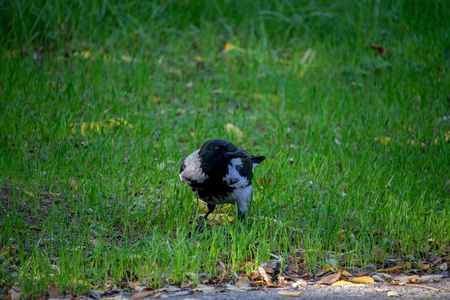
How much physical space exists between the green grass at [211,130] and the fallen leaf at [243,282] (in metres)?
0.12

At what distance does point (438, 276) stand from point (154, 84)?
481 cm

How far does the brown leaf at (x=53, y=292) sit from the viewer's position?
9.85 ft

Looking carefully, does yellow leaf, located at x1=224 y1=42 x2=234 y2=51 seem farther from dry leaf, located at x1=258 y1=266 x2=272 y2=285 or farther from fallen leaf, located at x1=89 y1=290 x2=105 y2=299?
fallen leaf, located at x1=89 y1=290 x2=105 y2=299

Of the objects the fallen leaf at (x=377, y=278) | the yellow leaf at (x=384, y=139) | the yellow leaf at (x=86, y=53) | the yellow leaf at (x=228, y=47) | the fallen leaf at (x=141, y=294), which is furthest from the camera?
the yellow leaf at (x=228, y=47)

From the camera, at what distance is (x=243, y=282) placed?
3352 millimetres

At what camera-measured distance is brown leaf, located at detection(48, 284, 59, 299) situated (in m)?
3.00

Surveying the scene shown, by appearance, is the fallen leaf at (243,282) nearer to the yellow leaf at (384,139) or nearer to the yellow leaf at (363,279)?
the yellow leaf at (363,279)

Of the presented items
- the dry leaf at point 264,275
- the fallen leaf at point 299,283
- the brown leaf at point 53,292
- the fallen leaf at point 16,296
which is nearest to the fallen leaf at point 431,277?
the fallen leaf at point 299,283

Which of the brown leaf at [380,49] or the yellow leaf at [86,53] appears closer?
the yellow leaf at [86,53]

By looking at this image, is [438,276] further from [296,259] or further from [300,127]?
[300,127]

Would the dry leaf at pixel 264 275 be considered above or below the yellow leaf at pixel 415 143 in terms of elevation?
below

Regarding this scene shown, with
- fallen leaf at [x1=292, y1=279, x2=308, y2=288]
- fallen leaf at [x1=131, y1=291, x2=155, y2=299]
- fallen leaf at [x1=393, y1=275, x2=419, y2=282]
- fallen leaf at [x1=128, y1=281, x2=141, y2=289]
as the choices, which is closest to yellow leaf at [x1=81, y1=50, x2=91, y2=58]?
fallen leaf at [x1=128, y1=281, x2=141, y2=289]

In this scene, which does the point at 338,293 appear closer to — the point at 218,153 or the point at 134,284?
the point at 134,284

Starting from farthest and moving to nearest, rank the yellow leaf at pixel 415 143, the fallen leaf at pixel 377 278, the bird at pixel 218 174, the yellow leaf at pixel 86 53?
the yellow leaf at pixel 86 53 < the yellow leaf at pixel 415 143 < the bird at pixel 218 174 < the fallen leaf at pixel 377 278
